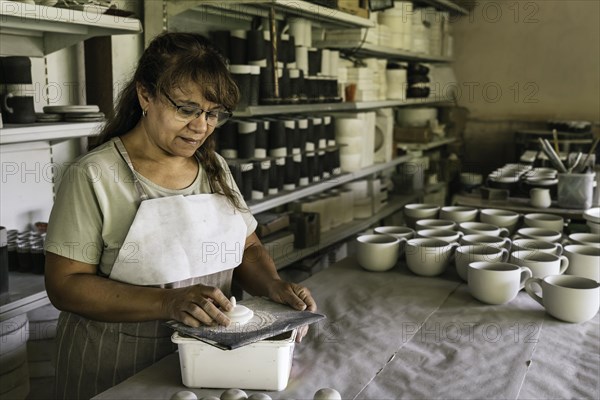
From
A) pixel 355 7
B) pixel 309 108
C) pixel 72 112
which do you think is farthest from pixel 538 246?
pixel 355 7

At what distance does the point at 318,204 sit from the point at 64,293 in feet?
8.53

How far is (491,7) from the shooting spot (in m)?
6.27

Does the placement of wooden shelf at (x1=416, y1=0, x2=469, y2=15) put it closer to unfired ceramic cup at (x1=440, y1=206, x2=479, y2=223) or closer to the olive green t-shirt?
unfired ceramic cup at (x1=440, y1=206, x2=479, y2=223)

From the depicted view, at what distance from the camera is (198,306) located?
1.33 metres

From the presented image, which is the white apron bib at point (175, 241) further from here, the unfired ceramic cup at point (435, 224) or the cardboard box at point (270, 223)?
the cardboard box at point (270, 223)

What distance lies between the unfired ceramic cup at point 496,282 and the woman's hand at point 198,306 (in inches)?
31.3

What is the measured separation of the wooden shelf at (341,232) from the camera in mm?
3526

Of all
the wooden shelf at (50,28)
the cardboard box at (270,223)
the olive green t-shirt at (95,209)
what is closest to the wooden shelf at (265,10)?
the wooden shelf at (50,28)

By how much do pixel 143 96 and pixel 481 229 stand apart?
132 centimetres

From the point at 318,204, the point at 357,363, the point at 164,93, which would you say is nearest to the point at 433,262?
the point at 357,363

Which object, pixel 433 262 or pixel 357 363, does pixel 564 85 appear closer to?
pixel 433 262

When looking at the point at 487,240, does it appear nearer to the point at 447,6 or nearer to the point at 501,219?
the point at 501,219

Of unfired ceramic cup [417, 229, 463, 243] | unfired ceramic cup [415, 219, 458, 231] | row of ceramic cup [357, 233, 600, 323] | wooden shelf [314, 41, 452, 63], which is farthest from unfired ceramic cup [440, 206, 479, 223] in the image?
wooden shelf [314, 41, 452, 63]

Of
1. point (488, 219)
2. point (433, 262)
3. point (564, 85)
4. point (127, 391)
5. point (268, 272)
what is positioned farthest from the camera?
point (564, 85)
